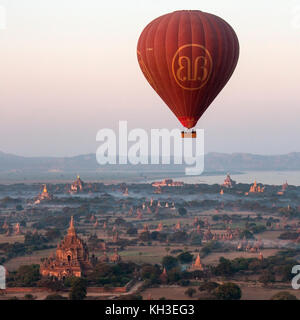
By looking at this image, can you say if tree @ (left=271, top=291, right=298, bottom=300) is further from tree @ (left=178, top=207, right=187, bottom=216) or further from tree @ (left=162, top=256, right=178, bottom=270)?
tree @ (left=178, top=207, right=187, bottom=216)

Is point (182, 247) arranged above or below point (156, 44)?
below

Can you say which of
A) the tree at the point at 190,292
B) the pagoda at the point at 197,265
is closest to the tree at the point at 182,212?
the pagoda at the point at 197,265

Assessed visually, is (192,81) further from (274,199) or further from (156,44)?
(274,199)

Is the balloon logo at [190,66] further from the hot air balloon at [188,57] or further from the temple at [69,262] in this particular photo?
the temple at [69,262]

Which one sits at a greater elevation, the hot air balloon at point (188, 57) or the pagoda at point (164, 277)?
the hot air balloon at point (188, 57)

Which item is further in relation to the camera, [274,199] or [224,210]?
[274,199]
